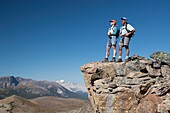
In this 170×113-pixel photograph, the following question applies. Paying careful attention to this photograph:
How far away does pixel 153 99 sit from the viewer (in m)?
17.6

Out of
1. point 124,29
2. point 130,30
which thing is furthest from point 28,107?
point 130,30

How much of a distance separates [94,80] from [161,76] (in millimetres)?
5171

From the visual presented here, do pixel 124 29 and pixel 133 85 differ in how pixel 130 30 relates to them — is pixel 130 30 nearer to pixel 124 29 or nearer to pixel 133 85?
pixel 124 29

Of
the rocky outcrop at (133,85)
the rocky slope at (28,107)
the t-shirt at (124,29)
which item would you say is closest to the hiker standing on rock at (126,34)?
the t-shirt at (124,29)

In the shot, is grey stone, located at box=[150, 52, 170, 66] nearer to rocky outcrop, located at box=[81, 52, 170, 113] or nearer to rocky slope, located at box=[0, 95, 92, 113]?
rocky outcrop, located at box=[81, 52, 170, 113]

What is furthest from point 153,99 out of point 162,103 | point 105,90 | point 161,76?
point 105,90

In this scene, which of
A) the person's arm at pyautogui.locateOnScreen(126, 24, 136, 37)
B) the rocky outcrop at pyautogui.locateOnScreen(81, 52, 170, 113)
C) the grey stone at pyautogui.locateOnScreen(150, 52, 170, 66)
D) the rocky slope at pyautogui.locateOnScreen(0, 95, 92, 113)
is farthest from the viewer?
the rocky slope at pyautogui.locateOnScreen(0, 95, 92, 113)

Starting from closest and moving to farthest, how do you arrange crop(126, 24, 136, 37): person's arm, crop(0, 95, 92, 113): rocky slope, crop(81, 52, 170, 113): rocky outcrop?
crop(81, 52, 170, 113): rocky outcrop
crop(126, 24, 136, 37): person's arm
crop(0, 95, 92, 113): rocky slope

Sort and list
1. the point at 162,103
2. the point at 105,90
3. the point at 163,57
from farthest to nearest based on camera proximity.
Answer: the point at 163,57 < the point at 105,90 < the point at 162,103

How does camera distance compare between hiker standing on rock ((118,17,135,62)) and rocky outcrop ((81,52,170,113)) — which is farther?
hiker standing on rock ((118,17,135,62))

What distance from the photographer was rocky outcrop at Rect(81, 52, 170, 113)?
17562 millimetres

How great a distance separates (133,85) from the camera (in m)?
18.2

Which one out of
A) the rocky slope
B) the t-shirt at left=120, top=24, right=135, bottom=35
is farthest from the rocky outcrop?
the rocky slope

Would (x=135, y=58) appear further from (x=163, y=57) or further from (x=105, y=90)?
(x=105, y=90)
